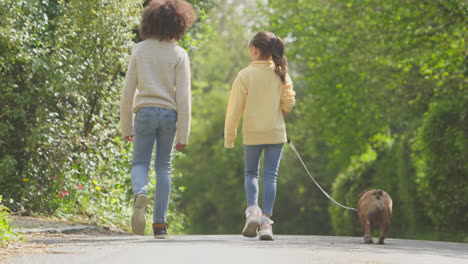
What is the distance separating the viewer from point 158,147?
7.71m

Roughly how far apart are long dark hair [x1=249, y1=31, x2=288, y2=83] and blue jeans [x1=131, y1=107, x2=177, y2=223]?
1143 mm

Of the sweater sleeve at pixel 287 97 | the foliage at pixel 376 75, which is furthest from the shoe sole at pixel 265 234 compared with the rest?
the foliage at pixel 376 75

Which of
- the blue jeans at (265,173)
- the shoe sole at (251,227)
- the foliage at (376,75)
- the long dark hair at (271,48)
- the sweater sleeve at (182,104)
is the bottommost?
the shoe sole at (251,227)

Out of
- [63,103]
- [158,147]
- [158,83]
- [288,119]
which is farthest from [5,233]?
[288,119]

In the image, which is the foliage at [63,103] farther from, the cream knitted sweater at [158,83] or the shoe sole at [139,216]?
the shoe sole at [139,216]

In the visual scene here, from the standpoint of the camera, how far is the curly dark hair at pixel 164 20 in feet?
25.2

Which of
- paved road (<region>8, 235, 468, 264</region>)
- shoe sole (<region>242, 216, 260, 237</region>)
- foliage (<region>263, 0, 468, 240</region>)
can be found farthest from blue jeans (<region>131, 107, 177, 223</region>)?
foliage (<region>263, 0, 468, 240</region>)

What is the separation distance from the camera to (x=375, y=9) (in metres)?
23.8

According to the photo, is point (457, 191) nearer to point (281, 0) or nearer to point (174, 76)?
point (174, 76)

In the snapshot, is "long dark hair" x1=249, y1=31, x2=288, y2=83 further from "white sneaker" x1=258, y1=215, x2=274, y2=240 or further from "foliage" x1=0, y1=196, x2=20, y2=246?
"foliage" x1=0, y1=196, x2=20, y2=246

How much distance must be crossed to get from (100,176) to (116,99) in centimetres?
116

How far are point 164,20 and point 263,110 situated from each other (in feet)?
4.29

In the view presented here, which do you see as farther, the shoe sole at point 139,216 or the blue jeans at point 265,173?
the blue jeans at point 265,173

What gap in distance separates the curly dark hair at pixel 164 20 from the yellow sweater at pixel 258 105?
30.7 inches
